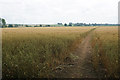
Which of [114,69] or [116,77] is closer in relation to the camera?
[116,77]

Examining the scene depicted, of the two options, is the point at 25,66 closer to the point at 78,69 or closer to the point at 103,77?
the point at 78,69

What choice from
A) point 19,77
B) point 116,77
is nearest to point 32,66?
point 19,77

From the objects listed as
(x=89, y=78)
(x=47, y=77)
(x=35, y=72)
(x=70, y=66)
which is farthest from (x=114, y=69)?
(x=35, y=72)

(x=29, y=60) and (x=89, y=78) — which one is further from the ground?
(x=29, y=60)

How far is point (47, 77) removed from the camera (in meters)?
4.39

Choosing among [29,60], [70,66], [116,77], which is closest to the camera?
[116,77]

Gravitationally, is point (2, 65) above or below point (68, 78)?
above

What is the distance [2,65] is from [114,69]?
177 inches

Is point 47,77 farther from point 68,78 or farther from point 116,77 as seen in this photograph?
point 116,77

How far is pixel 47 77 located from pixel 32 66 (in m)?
0.79

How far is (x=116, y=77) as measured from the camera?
422 cm

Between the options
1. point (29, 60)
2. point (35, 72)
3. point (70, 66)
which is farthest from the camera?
point (70, 66)

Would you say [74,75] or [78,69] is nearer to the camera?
[74,75]

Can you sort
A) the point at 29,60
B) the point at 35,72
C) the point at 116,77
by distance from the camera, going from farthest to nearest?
the point at 29,60, the point at 35,72, the point at 116,77
